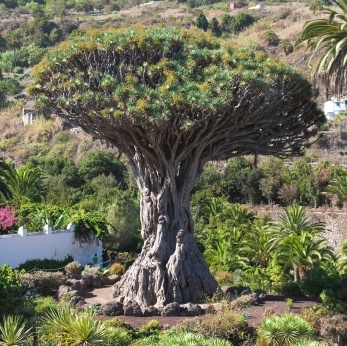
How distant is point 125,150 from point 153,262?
2.94 m

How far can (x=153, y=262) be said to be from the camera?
1727cm

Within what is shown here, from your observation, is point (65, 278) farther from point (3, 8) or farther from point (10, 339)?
point (3, 8)

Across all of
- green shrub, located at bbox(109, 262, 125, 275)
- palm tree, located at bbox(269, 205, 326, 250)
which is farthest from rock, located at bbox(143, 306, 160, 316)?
palm tree, located at bbox(269, 205, 326, 250)

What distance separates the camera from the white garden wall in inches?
935

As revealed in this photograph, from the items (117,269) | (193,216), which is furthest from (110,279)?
(193,216)

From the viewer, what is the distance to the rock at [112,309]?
53.1 feet

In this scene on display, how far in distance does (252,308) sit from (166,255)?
2514 mm

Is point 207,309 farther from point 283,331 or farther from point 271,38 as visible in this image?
point 271,38

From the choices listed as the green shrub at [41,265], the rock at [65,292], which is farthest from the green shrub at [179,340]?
the green shrub at [41,265]

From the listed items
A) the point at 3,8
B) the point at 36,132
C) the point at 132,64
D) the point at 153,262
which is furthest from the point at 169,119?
the point at 3,8

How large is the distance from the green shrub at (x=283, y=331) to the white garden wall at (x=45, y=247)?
12.1m

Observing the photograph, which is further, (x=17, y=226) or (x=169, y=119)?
(x=17, y=226)

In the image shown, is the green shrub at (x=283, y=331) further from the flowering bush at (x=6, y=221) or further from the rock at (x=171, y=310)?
the flowering bush at (x=6, y=221)

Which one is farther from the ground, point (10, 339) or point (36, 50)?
point (36, 50)
